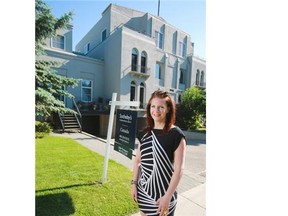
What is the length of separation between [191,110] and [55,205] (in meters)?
10.4

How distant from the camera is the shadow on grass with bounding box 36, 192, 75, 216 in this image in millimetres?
2404

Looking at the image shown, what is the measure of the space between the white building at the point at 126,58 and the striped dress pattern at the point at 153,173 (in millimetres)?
9830

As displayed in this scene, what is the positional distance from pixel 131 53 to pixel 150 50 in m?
1.64

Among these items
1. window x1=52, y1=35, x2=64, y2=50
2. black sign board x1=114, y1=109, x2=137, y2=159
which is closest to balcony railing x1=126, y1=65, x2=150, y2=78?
window x1=52, y1=35, x2=64, y2=50

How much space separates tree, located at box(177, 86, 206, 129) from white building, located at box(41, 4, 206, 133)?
2477 millimetres

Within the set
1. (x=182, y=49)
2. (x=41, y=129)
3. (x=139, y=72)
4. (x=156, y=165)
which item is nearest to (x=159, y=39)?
(x=182, y=49)

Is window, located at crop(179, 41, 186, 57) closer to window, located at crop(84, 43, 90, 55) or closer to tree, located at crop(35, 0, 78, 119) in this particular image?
window, located at crop(84, 43, 90, 55)

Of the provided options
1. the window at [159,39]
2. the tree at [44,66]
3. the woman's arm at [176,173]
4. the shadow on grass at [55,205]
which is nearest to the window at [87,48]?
the window at [159,39]

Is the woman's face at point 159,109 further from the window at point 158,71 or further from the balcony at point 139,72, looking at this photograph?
the window at point 158,71

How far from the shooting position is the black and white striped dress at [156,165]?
1.52 metres
